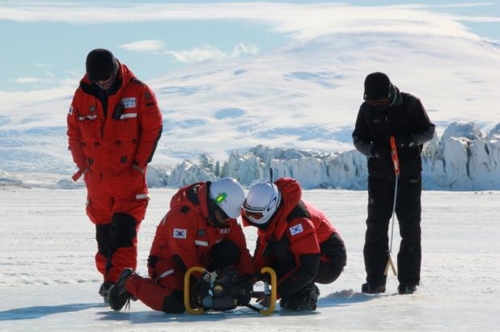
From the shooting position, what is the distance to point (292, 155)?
115 ft

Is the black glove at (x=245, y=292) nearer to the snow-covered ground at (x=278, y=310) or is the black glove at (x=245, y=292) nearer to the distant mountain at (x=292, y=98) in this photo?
the snow-covered ground at (x=278, y=310)

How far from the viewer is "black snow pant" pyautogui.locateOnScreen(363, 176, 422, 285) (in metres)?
6.63

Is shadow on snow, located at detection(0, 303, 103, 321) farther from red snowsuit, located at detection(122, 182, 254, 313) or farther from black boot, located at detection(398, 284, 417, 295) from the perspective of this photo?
black boot, located at detection(398, 284, 417, 295)

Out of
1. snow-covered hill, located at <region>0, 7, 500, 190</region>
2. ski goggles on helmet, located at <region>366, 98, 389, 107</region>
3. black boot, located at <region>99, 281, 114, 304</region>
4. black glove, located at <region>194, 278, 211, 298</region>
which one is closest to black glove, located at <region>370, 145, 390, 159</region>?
ski goggles on helmet, located at <region>366, 98, 389, 107</region>

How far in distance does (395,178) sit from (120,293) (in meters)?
1.92

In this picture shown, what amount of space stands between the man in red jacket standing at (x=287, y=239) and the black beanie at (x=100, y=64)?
108 centimetres

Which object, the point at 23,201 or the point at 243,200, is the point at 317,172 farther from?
the point at 243,200

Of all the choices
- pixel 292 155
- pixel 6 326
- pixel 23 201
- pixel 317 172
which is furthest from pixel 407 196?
pixel 292 155

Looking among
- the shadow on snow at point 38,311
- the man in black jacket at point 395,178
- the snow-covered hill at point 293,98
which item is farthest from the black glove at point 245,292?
the snow-covered hill at point 293,98

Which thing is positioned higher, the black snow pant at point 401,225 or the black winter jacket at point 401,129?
the black winter jacket at point 401,129

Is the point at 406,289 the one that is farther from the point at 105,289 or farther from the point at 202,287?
the point at 105,289

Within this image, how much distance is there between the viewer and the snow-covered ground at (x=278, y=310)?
505 centimetres

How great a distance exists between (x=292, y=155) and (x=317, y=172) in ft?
13.4

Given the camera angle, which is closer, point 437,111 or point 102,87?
point 102,87
